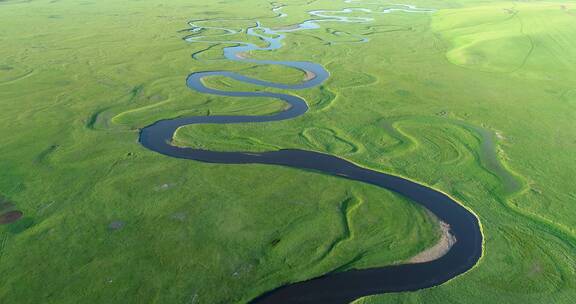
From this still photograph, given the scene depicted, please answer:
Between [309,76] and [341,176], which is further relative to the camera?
[309,76]

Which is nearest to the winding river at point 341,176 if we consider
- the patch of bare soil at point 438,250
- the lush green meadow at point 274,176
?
the patch of bare soil at point 438,250

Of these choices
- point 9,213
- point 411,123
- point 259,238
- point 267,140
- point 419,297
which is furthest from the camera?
point 411,123

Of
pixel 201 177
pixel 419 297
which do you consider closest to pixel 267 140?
pixel 201 177

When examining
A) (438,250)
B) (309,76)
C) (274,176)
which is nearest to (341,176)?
(274,176)

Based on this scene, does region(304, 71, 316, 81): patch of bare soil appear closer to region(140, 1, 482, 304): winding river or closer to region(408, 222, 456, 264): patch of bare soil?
region(140, 1, 482, 304): winding river

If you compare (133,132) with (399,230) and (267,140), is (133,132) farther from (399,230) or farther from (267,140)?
(399,230)

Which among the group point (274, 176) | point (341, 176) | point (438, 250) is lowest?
point (438, 250)

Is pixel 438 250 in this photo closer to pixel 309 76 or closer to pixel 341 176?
pixel 341 176

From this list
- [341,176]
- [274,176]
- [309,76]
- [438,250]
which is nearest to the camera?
[438,250]
